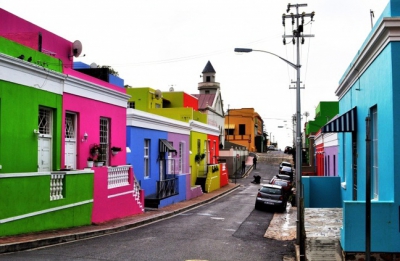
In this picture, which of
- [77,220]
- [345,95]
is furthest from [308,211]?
[77,220]

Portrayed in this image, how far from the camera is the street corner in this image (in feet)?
53.7

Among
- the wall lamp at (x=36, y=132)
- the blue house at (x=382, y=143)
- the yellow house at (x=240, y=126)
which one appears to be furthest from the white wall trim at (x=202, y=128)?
the yellow house at (x=240, y=126)

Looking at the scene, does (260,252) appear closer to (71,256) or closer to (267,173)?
(71,256)

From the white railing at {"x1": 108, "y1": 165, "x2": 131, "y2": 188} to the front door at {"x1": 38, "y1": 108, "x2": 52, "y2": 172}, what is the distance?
2.65m

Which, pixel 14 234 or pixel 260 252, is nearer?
pixel 14 234

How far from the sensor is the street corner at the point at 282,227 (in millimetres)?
16375

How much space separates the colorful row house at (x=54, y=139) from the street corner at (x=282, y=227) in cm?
584

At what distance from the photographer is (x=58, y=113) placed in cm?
1568

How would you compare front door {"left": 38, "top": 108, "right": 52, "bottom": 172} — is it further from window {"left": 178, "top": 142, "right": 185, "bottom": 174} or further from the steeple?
the steeple

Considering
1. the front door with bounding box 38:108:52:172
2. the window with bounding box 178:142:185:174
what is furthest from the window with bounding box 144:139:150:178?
the front door with bounding box 38:108:52:172

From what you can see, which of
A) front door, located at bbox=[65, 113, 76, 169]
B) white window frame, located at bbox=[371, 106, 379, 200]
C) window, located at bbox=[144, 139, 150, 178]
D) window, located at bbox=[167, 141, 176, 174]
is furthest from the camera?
window, located at bbox=[167, 141, 176, 174]

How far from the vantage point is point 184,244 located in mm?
13141

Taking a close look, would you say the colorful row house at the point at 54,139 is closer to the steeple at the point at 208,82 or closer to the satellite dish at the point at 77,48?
the satellite dish at the point at 77,48

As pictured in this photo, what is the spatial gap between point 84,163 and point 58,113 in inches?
106
